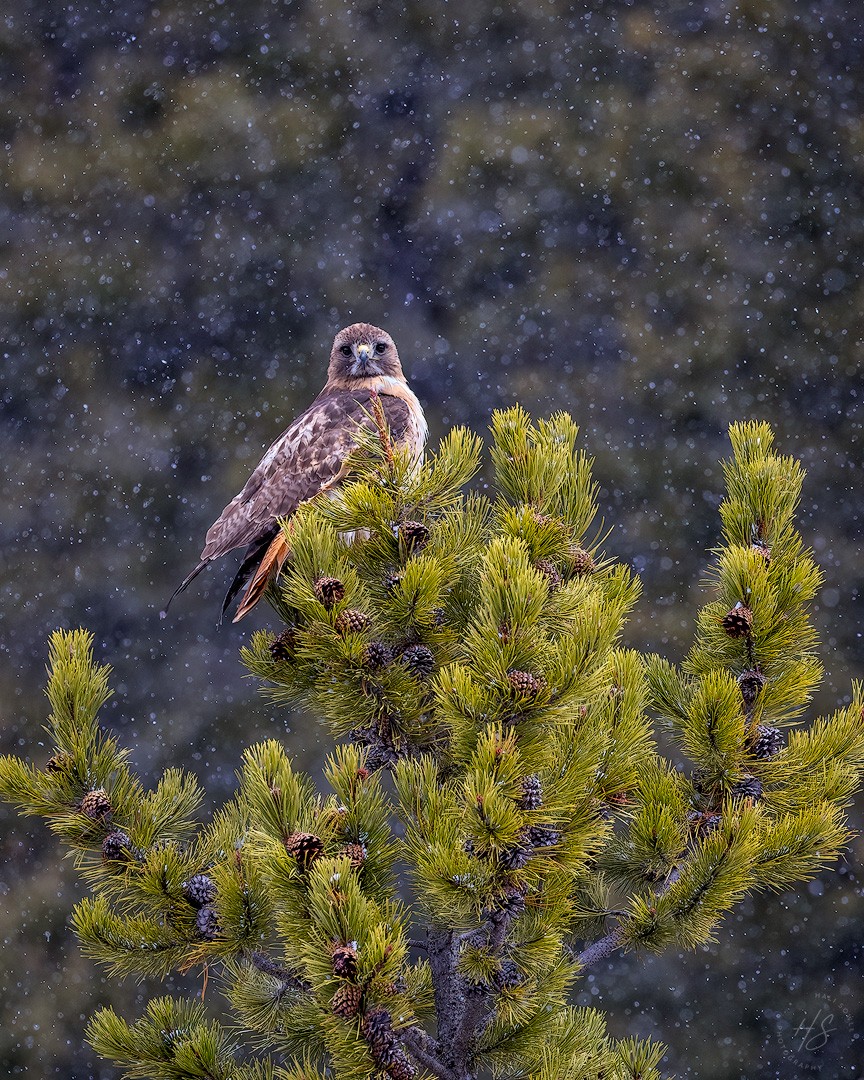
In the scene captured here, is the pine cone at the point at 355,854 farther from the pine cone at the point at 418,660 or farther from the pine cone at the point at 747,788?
the pine cone at the point at 747,788

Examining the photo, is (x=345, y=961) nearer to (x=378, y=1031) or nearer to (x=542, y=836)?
(x=378, y=1031)

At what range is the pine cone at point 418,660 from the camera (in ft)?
7.88

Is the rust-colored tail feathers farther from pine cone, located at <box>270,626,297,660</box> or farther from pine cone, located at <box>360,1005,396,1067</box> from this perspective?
pine cone, located at <box>360,1005,396,1067</box>

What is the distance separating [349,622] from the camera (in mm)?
2314

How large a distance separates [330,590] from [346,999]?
661mm

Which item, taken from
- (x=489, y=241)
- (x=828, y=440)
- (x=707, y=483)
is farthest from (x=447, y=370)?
(x=828, y=440)

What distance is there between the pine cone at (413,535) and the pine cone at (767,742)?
0.72 meters

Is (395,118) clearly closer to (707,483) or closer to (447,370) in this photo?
(447,370)

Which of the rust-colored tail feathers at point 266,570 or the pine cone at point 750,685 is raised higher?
the pine cone at point 750,685

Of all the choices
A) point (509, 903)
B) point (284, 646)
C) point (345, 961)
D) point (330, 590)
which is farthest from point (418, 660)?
point (345, 961)

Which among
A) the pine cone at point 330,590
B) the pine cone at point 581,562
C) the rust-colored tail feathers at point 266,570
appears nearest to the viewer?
the pine cone at point 330,590

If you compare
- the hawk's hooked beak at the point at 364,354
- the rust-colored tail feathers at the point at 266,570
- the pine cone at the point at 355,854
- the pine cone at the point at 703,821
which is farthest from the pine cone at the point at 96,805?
the hawk's hooked beak at the point at 364,354

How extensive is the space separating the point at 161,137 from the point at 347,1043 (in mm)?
11511
